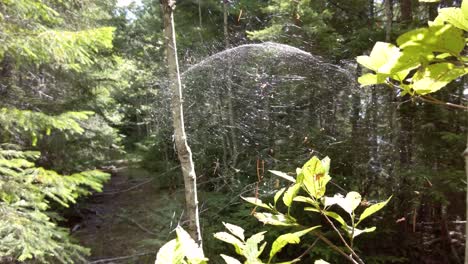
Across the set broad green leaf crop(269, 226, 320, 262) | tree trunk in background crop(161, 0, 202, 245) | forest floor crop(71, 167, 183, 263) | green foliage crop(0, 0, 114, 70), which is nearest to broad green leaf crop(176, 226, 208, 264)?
broad green leaf crop(269, 226, 320, 262)

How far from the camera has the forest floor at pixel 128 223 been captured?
617cm

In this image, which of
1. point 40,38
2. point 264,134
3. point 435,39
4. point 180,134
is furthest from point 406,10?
point 435,39

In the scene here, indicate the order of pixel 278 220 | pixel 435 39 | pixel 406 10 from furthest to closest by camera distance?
pixel 406 10, pixel 278 220, pixel 435 39

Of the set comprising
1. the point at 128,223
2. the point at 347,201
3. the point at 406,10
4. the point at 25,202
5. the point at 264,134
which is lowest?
the point at 128,223

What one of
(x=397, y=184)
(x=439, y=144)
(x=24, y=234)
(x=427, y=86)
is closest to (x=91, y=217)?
(x=24, y=234)

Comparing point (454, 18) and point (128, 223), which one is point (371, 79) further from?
point (128, 223)

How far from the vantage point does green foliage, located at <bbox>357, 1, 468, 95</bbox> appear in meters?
0.38

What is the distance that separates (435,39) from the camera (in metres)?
0.38

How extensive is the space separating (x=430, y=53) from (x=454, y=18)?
45 mm

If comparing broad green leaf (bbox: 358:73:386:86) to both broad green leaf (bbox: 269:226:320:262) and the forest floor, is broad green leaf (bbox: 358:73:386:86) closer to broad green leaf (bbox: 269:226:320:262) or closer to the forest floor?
broad green leaf (bbox: 269:226:320:262)

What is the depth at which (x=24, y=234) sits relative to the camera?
3.11 meters

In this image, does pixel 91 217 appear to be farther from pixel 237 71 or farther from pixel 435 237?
pixel 435 237

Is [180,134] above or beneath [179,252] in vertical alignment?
above

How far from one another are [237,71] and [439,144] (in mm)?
3282
